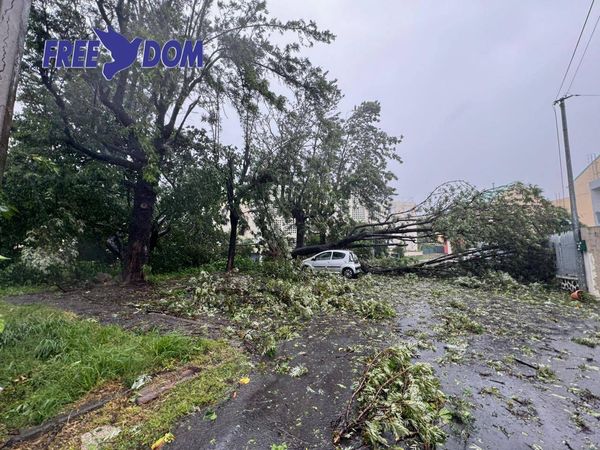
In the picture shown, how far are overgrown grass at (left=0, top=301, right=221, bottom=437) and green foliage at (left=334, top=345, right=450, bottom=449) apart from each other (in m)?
1.91

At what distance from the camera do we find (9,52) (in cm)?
140

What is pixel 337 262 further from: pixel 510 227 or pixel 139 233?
pixel 139 233

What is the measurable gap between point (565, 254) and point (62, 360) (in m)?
13.0

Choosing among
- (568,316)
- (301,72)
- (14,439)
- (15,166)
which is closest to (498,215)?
(568,316)

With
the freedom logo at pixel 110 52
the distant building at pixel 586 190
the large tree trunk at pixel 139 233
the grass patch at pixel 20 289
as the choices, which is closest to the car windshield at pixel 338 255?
the large tree trunk at pixel 139 233

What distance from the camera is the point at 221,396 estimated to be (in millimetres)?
2822

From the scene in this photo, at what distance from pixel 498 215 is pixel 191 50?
34.8 ft

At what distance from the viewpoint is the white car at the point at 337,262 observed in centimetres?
1348

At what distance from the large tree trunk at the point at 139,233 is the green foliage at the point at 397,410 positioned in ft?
24.5

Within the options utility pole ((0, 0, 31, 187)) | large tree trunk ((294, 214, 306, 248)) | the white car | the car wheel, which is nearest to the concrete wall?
the white car

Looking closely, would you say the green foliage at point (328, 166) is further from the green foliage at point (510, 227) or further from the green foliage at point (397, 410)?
the green foliage at point (397, 410)

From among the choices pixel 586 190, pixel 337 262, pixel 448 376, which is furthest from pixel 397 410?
pixel 586 190

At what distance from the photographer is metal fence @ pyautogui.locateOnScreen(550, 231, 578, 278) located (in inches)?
389

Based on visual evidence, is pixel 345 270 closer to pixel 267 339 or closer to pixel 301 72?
pixel 301 72
